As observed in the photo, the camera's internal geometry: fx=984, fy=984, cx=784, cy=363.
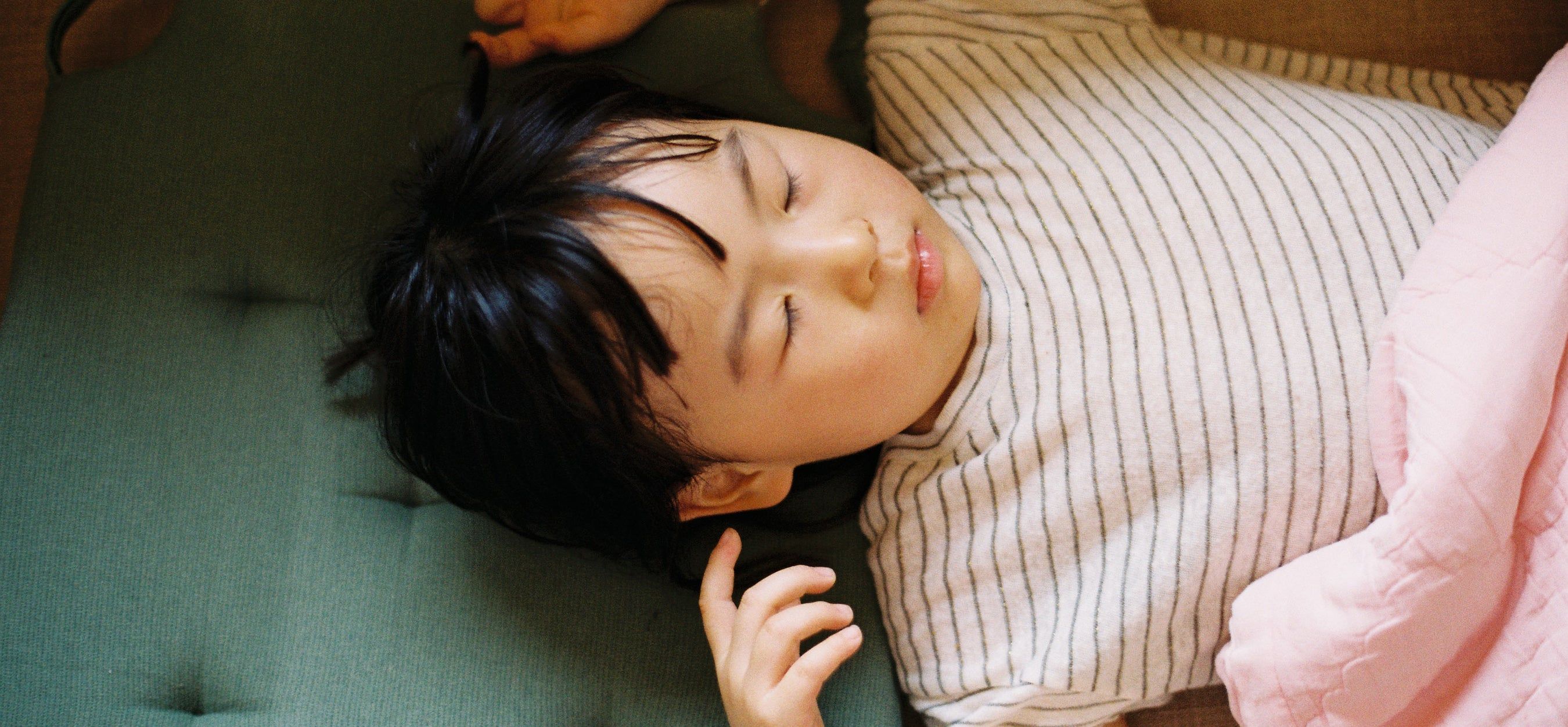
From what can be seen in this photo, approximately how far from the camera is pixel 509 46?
3.22 ft

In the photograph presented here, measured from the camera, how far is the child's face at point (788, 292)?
718 mm

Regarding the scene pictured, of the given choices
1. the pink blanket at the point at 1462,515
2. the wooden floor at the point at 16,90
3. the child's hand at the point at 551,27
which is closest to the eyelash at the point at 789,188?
the child's hand at the point at 551,27

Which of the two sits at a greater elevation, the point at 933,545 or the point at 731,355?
the point at 731,355

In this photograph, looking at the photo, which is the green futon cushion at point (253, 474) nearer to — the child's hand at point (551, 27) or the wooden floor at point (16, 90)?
the child's hand at point (551, 27)

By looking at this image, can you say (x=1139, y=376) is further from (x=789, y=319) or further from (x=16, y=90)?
(x=16, y=90)

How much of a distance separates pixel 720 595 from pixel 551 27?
0.57m

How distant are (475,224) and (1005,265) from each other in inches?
18.4

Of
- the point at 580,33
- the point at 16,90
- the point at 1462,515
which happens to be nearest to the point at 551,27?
the point at 580,33

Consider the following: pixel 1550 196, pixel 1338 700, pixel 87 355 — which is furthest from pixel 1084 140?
pixel 87 355

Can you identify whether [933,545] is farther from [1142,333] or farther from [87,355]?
[87,355]

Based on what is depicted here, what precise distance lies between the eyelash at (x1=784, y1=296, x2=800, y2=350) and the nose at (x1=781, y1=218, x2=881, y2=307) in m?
0.02

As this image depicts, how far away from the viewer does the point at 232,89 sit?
0.95 meters

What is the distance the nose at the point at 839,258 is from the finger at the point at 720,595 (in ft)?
0.87

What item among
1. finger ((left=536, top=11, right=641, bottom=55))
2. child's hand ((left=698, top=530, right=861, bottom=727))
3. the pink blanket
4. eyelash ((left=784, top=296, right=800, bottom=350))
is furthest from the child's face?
the pink blanket
